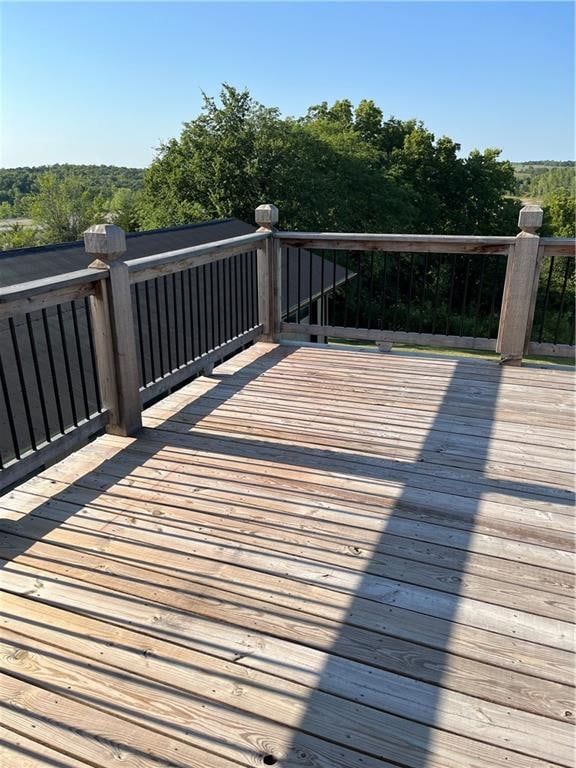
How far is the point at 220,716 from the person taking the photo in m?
1.45

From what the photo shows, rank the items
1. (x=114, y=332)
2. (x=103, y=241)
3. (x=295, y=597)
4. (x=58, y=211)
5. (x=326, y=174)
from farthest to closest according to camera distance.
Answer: (x=58, y=211)
(x=326, y=174)
(x=114, y=332)
(x=103, y=241)
(x=295, y=597)

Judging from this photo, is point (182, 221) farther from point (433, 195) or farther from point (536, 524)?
point (536, 524)

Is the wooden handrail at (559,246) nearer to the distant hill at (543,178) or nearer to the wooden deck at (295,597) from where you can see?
the wooden deck at (295,597)

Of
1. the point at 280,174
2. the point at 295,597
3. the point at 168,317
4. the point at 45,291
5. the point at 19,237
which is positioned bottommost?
the point at 19,237

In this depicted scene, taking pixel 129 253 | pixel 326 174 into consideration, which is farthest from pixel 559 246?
pixel 326 174

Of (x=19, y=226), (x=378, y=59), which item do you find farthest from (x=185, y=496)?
(x=19, y=226)

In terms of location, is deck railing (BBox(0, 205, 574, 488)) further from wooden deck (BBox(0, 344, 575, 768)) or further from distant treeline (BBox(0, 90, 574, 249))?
distant treeline (BBox(0, 90, 574, 249))

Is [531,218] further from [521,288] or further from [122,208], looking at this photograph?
[122,208]

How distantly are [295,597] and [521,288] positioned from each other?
335 cm

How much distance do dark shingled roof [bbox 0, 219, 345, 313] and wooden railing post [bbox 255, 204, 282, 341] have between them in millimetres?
2020

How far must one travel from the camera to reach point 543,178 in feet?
325

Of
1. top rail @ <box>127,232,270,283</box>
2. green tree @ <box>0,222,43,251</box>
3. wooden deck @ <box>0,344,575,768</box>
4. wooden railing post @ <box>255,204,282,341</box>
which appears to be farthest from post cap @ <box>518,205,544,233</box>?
green tree @ <box>0,222,43,251</box>

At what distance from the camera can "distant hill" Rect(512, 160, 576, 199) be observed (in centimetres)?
9100

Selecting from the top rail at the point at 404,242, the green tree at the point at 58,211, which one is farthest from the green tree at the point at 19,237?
the top rail at the point at 404,242
